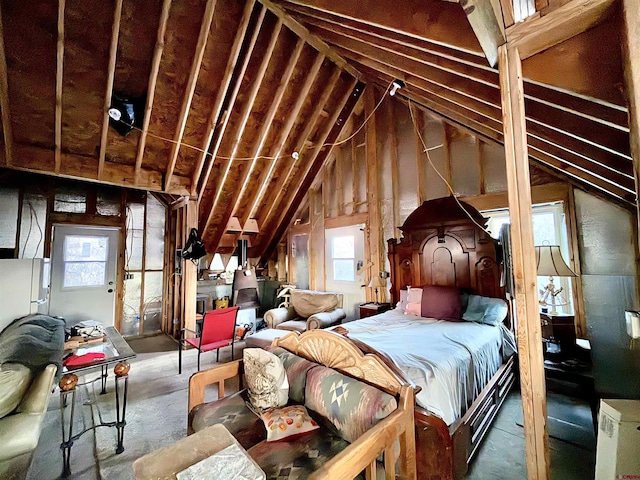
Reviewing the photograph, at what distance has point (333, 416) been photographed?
167cm

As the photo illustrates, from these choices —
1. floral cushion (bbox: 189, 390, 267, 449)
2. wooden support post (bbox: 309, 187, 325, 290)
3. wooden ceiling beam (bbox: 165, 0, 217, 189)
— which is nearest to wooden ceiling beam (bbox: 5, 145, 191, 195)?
wooden ceiling beam (bbox: 165, 0, 217, 189)

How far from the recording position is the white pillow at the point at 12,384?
1639 mm

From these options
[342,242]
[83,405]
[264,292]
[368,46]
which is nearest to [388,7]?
[368,46]

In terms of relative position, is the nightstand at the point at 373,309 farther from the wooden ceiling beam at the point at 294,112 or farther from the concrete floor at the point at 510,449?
the wooden ceiling beam at the point at 294,112

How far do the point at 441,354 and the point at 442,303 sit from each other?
133 centimetres

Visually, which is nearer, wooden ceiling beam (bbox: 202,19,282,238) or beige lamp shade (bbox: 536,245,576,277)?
beige lamp shade (bbox: 536,245,576,277)

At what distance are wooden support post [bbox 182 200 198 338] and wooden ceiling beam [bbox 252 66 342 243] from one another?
4.84 ft

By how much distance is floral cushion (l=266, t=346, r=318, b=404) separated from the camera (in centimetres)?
195

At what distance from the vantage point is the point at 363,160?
5.20 metres

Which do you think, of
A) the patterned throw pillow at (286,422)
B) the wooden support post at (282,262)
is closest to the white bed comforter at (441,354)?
the patterned throw pillow at (286,422)

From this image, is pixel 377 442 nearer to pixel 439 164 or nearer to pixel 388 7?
pixel 388 7

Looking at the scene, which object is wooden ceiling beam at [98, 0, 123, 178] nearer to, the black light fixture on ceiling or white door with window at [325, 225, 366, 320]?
the black light fixture on ceiling

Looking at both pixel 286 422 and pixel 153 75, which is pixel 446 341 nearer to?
pixel 286 422

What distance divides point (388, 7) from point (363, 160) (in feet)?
11.0
